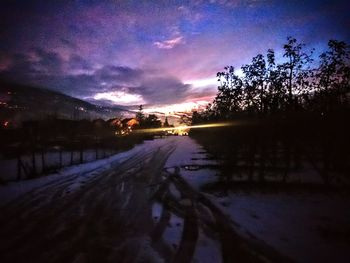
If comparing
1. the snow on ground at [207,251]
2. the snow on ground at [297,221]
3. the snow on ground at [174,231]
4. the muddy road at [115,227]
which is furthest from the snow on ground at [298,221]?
the snow on ground at [174,231]

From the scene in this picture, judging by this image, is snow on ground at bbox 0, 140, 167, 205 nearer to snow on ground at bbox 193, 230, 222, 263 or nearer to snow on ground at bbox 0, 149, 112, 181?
snow on ground at bbox 0, 149, 112, 181

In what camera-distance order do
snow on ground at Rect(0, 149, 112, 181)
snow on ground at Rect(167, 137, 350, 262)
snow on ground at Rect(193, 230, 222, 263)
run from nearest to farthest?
snow on ground at Rect(193, 230, 222, 263), snow on ground at Rect(167, 137, 350, 262), snow on ground at Rect(0, 149, 112, 181)

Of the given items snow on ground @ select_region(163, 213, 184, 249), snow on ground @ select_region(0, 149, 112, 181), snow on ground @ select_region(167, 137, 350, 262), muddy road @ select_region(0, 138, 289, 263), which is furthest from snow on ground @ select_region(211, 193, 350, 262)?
snow on ground @ select_region(0, 149, 112, 181)

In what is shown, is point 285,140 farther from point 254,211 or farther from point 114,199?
point 114,199

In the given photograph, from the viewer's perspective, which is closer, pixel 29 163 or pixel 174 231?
pixel 174 231

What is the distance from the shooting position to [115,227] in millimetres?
8820

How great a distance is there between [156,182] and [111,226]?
7.99 metres

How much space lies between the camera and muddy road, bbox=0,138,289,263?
6.70 meters

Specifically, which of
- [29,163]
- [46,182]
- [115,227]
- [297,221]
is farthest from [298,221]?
[29,163]

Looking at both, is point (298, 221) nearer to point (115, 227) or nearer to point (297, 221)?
point (297, 221)

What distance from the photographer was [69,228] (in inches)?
339

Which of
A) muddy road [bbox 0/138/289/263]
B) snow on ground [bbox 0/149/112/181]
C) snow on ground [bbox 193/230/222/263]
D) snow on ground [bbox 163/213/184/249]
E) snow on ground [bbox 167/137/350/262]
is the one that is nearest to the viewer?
snow on ground [bbox 193/230/222/263]

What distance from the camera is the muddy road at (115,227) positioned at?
22.0 feet

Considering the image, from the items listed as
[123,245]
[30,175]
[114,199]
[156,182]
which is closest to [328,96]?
[156,182]
